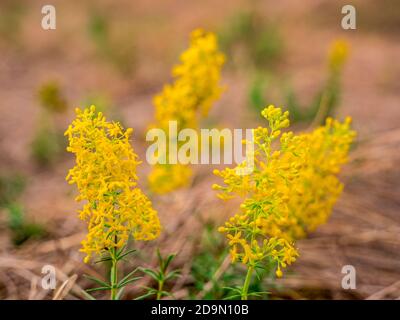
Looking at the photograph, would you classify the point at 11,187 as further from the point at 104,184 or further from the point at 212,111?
the point at 104,184

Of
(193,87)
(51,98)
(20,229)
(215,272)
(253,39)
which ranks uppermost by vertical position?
(253,39)

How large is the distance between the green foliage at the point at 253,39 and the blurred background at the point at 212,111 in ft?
0.09

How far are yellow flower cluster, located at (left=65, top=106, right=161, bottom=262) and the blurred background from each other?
80 centimetres

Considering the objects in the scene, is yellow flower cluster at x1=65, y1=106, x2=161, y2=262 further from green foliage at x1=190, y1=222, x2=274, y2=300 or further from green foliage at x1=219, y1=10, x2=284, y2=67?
green foliage at x1=219, y1=10, x2=284, y2=67

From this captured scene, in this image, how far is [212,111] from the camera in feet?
22.0

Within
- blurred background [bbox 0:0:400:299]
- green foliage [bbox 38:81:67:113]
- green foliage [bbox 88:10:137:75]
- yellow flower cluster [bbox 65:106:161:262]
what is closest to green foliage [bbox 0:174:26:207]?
blurred background [bbox 0:0:400:299]

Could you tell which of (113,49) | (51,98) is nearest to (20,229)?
(51,98)

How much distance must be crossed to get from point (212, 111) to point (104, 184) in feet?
16.0

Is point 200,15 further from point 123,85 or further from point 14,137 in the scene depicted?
point 14,137

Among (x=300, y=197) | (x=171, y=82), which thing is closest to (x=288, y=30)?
(x=171, y=82)

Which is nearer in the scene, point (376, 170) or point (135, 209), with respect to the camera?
point (135, 209)
